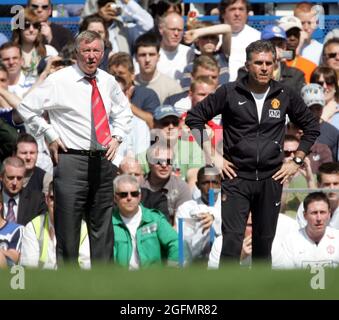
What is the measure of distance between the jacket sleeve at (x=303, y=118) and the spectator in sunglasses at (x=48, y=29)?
5.46 metres

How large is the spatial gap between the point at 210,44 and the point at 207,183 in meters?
2.86

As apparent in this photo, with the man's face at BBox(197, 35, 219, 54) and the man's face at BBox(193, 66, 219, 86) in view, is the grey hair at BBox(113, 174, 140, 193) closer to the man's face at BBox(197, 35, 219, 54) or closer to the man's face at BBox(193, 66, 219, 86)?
the man's face at BBox(193, 66, 219, 86)

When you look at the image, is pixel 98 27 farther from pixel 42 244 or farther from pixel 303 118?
pixel 303 118

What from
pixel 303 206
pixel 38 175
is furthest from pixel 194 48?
pixel 303 206

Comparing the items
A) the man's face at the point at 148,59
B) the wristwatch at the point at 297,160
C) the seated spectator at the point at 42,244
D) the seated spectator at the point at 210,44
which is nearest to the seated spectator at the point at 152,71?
the man's face at the point at 148,59

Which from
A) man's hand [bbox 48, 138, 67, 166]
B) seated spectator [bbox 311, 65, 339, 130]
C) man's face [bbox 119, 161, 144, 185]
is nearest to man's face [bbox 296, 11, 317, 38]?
seated spectator [bbox 311, 65, 339, 130]

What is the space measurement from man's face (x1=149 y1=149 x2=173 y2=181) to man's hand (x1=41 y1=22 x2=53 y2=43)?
2.73 m

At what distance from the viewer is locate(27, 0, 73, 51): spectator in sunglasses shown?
47.4ft

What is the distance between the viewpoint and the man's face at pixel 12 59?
45.5 ft

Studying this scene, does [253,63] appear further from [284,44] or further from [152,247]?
[284,44]

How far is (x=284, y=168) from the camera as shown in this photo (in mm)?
9305

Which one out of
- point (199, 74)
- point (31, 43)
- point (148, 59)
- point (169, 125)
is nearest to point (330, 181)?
point (169, 125)
